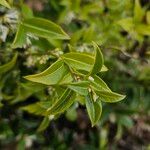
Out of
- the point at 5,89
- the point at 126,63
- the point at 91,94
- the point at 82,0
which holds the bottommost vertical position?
the point at 126,63

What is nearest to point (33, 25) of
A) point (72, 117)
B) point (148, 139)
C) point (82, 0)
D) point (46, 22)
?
point (46, 22)

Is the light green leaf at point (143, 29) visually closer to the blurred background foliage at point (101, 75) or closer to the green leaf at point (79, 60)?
the blurred background foliage at point (101, 75)

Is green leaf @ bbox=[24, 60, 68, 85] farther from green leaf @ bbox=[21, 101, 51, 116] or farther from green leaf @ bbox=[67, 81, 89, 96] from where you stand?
green leaf @ bbox=[21, 101, 51, 116]

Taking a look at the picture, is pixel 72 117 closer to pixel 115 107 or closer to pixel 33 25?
pixel 115 107

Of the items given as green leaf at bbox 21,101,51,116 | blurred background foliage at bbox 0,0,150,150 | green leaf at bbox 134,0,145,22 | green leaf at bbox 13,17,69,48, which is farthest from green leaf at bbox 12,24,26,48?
green leaf at bbox 134,0,145,22

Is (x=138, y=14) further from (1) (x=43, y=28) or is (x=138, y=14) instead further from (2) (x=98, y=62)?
(2) (x=98, y=62)

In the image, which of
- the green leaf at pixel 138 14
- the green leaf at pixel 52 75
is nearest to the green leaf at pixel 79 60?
the green leaf at pixel 52 75
